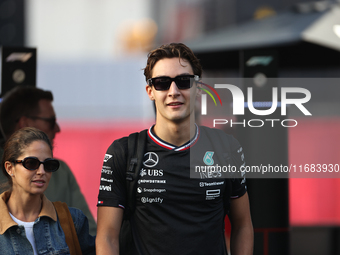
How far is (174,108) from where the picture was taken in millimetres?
2148

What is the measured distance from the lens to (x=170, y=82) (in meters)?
2.17

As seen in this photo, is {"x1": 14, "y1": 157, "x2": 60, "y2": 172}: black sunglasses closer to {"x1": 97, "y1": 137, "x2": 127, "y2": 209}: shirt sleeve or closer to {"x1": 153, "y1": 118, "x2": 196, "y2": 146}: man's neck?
{"x1": 97, "y1": 137, "x2": 127, "y2": 209}: shirt sleeve

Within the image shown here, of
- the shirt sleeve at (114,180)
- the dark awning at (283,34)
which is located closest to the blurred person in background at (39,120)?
the shirt sleeve at (114,180)

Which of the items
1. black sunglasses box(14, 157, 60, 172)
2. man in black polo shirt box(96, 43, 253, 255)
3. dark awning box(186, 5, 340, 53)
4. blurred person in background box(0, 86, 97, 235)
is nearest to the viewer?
man in black polo shirt box(96, 43, 253, 255)

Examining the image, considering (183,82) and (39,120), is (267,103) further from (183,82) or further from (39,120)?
(39,120)

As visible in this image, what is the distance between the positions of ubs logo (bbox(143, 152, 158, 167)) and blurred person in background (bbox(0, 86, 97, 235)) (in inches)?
39.9

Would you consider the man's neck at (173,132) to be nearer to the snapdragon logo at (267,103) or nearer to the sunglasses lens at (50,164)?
the sunglasses lens at (50,164)

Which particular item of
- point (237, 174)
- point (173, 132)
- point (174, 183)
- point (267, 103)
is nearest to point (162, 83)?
point (173, 132)

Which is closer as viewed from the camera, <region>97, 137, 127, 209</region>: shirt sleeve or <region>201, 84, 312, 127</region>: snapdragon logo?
<region>97, 137, 127, 209</region>: shirt sleeve

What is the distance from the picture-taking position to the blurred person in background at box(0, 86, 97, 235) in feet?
9.98

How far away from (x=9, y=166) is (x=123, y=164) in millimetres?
564

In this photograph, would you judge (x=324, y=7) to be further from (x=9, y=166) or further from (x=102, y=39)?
(x=102, y=39)

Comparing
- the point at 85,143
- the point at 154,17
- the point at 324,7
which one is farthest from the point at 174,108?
the point at 154,17

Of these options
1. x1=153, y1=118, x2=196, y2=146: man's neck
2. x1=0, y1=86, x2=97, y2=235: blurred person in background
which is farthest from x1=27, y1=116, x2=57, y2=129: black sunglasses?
x1=153, y1=118, x2=196, y2=146: man's neck
